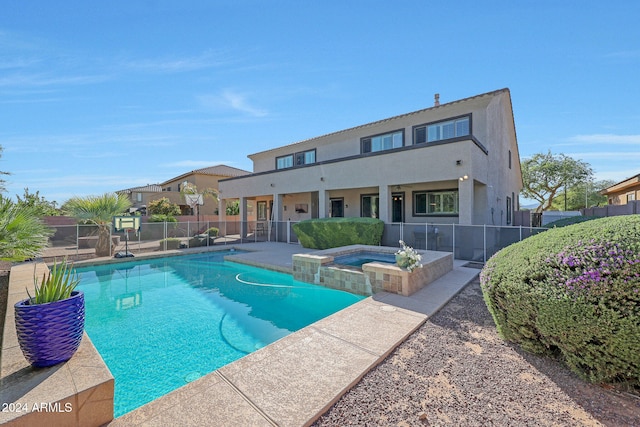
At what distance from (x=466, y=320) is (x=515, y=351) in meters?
1.18

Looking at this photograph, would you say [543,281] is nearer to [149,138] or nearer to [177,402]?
[177,402]

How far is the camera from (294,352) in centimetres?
369

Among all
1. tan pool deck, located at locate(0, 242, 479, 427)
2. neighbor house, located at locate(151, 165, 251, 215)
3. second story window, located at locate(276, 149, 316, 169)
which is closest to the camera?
tan pool deck, located at locate(0, 242, 479, 427)

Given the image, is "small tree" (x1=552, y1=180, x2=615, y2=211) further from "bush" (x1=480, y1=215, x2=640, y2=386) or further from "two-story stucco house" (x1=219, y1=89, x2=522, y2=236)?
"bush" (x1=480, y1=215, x2=640, y2=386)

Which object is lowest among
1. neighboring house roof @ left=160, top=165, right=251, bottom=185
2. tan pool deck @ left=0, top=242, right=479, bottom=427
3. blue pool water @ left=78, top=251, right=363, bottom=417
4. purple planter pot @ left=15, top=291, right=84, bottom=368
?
blue pool water @ left=78, top=251, right=363, bottom=417

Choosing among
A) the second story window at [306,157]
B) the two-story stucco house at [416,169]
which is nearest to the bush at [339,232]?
the two-story stucco house at [416,169]

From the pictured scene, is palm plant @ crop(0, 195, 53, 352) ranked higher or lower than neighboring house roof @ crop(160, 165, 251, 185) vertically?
lower

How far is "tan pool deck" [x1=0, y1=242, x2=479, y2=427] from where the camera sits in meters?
2.33

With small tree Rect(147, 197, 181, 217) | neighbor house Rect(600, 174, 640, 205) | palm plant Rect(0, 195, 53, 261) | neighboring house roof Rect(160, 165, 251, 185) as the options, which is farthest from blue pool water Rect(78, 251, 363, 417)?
neighboring house roof Rect(160, 165, 251, 185)

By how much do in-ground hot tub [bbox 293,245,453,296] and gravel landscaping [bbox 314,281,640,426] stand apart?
102 inches

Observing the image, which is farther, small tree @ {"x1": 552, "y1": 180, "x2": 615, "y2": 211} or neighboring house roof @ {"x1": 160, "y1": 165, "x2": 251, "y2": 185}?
small tree @ {"x1": 552, "y1": 180, "x2": 615, "y2": 211}

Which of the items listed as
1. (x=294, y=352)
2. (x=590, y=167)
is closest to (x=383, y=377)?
(x=294, y=352)

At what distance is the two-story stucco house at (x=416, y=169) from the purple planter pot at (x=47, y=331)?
11.2 metres

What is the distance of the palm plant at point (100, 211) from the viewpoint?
12.8m
